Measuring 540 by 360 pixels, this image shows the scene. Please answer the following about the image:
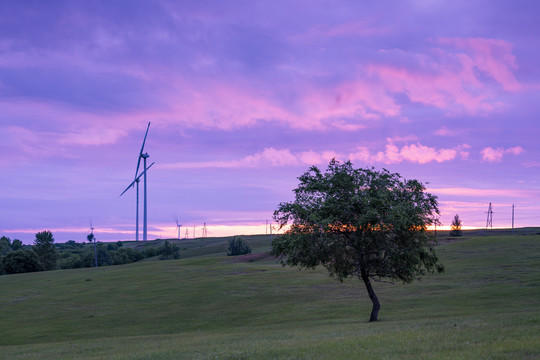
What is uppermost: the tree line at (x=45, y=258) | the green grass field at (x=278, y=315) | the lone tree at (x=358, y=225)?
the lone tree at (x=358, y=225)

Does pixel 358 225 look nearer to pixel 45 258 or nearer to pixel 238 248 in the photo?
pixel 238 248

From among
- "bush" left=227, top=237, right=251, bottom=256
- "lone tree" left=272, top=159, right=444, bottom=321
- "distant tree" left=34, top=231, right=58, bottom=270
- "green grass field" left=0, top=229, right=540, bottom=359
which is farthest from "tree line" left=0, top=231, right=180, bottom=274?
"lone tree" left=272, top=159, right=444, bottom=321

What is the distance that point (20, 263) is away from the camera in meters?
158

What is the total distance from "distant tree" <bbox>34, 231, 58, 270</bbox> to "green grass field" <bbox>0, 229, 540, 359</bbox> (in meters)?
78.2

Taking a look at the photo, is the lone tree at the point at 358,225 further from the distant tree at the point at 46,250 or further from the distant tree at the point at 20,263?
the distant tree at the point at 46,250

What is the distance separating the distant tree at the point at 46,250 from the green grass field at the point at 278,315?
7821cm

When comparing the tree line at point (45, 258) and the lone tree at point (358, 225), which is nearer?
the lone tree at point (358, 225)

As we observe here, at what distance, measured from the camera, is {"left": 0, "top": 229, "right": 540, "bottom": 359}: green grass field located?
22266 mm

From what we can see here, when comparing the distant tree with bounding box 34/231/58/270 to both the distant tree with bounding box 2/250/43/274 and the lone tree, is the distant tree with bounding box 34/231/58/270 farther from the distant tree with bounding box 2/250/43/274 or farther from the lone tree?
the lone tree

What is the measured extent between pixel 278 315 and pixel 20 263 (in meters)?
133

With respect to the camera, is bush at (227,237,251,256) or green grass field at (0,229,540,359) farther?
bush at (227,237,251,256)

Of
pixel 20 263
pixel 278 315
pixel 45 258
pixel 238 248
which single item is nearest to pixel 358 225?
pixel 278 315

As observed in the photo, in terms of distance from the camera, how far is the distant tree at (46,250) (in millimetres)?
174875

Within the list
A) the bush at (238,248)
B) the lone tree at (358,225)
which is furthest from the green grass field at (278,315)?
the bush at (238,248)
